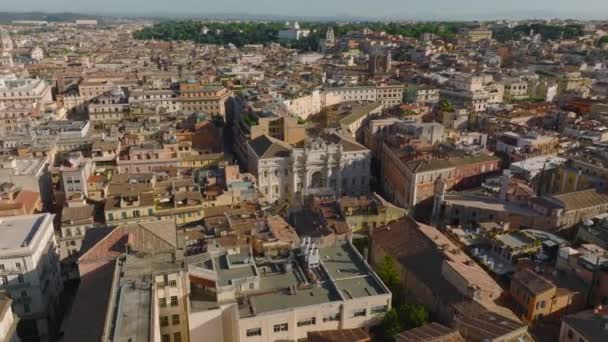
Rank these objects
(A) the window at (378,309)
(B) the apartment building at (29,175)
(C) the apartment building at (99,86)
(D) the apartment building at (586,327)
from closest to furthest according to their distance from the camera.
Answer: (D) the apartment building at (586,327), (A) the window at (378,309), (B) the apartment building at (29,175), (C) the apartment building at (99,86)

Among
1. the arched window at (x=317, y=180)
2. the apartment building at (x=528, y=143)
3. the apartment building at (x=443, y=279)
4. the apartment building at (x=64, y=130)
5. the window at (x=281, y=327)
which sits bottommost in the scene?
the arched window at (x=317, y=180)

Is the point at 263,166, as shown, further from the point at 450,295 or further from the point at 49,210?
the point at 450,295

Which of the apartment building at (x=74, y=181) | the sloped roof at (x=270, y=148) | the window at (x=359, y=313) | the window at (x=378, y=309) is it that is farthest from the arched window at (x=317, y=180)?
the window at (x=359, y=313)

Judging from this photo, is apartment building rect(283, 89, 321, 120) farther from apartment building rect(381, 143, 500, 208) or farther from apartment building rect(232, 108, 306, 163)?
apartment building rect(381, 143, 500, 208)

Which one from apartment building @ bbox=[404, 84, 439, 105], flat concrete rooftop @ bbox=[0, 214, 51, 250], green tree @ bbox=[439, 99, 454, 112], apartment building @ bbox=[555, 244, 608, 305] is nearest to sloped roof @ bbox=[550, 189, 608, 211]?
apartment building @ bbox=[555, 244, 608, 305]

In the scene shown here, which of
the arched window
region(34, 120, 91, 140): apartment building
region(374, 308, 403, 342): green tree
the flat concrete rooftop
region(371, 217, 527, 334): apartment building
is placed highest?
region(34, 120, 91, 140): apartment building

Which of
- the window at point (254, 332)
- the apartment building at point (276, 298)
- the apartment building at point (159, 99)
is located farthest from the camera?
the apartment building at point (159, 99)

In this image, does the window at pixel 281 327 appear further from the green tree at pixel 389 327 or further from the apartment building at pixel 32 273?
the apartment building at pixel 32 273
